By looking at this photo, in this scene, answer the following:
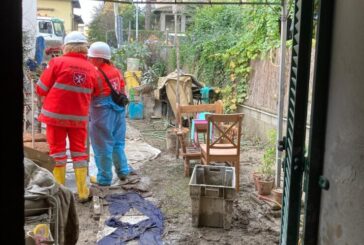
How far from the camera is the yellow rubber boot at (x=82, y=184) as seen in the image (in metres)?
4.88

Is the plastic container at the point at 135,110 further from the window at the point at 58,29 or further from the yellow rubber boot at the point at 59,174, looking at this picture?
the window at the point at 58,29

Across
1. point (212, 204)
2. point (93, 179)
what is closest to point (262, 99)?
point (93, 179)

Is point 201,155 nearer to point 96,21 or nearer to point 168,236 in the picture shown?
A: point 168,236

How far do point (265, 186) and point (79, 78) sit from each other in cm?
274

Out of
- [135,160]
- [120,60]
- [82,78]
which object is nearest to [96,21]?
[120,60]

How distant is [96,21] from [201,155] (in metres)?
23.5

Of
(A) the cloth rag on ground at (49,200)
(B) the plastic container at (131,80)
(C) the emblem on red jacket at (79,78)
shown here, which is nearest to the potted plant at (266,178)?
(C) the emblem on red jacket at (79,78)

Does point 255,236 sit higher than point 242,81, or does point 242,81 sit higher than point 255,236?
point 242,81

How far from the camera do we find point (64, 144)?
15.6 ft

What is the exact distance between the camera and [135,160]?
7.05 metres

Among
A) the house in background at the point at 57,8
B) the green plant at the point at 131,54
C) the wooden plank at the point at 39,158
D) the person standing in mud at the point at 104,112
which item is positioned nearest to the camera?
the wooden plank at the point at 39,158

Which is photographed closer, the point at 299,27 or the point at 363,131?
the point at 363,131

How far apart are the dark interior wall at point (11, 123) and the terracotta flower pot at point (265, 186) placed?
15.4ft

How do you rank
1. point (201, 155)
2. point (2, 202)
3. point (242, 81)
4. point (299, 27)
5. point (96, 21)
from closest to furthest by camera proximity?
1. point (2, 202)
2. point (299, 27)
3. point (201, 155)
4. point (242, 81)
5. point (96, 21)
